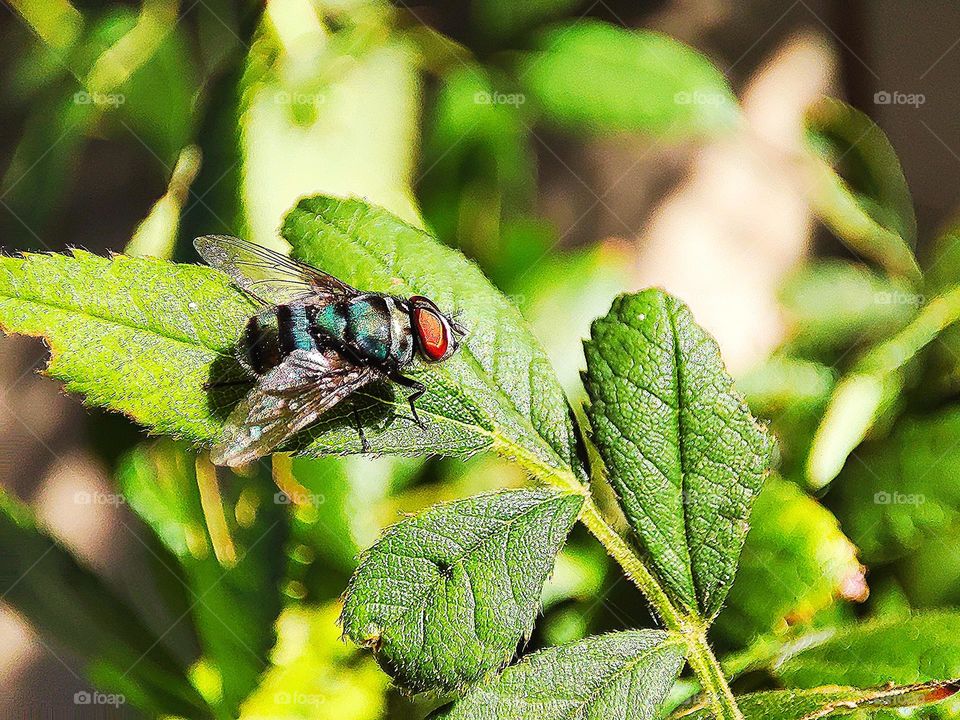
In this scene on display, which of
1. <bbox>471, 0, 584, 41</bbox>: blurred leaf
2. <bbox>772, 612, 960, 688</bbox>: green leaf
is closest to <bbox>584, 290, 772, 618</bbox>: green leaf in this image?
<bbox>772, 612, 960, 688</bbox>: green leaf

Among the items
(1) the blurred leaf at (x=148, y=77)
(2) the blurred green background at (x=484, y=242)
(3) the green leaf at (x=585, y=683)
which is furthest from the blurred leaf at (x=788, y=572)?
(1) the blurred leaf at (x=148, y=77)

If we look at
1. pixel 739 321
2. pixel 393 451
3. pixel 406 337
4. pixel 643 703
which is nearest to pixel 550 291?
pixel 739 321

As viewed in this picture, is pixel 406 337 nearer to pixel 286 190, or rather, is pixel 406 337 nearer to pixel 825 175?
pixel 286 190

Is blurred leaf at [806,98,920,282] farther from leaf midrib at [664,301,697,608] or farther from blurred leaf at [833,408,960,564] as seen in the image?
leaf midrib at [664,301,697,608]

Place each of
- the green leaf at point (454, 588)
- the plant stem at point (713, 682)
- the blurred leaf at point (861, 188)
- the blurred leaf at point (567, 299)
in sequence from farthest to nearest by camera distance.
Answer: the blurred leaf at point (861, 188), the blurred leaf at point (567, 299), the plant stem at point (713, 682), the green leaf at point (454, 588)

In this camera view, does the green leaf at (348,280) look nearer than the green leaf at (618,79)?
Yes

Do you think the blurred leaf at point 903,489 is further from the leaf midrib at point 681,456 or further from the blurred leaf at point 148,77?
the blurred leaf at point 148,77

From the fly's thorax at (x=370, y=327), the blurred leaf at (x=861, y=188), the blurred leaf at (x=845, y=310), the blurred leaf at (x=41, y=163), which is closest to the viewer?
the fly's thorax at (x=370, y=327)
